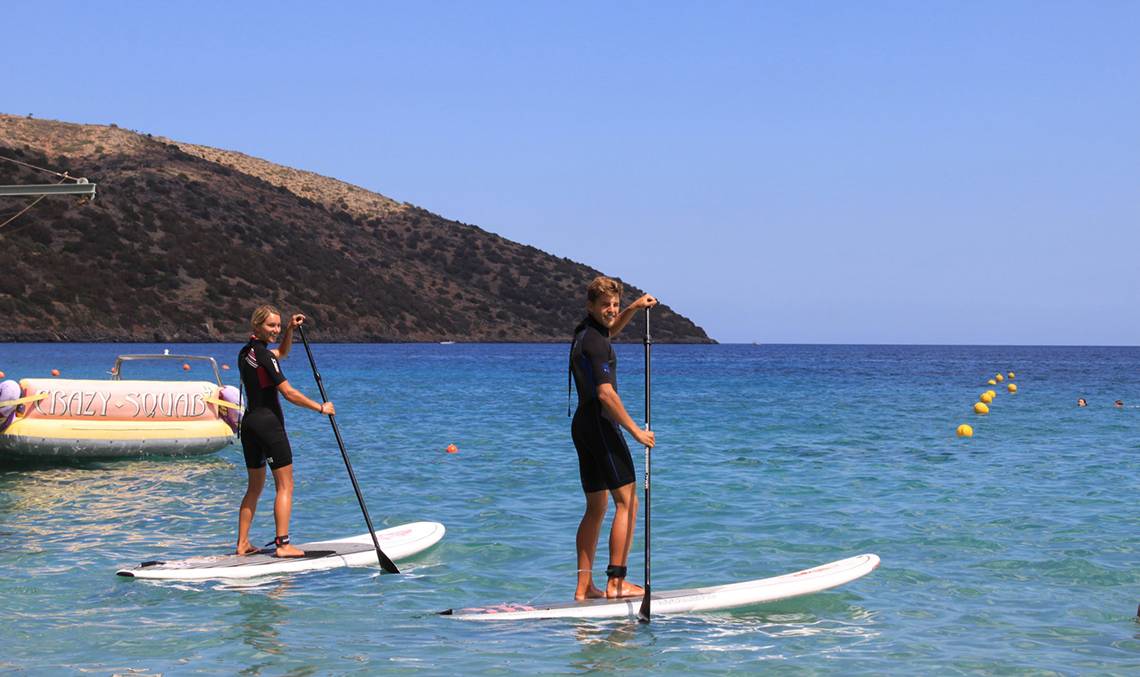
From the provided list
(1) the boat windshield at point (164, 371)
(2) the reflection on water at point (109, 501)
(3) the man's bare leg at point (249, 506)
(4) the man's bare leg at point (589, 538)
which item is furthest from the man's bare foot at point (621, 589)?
(1) the boat windshield at point (164, 371)

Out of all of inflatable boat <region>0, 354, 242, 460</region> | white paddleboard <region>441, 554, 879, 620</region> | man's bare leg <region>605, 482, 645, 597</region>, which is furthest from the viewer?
inflatable boat <region>0, 354, 242, 460</region>

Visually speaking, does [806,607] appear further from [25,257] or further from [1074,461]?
[25,257]

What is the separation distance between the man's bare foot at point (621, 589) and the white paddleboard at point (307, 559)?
9.27ft

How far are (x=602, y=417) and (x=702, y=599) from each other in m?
1.72

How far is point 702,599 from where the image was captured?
836cm

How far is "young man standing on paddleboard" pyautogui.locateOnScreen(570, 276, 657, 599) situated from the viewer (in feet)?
24.6

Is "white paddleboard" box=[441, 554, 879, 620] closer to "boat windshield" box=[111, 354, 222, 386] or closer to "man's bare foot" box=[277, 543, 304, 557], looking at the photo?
"man's bare foot" box=[277, 543, 304, 557]

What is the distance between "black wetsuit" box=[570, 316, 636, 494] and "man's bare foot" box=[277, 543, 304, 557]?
3.28 metres

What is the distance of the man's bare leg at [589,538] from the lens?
785 cm

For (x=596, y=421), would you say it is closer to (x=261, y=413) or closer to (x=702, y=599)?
(x=702, y=599)

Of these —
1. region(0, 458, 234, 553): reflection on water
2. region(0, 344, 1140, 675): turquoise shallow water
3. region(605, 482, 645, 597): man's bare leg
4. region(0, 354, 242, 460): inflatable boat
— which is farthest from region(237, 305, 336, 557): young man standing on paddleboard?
region(0, 354, 242, 460): inflatable boat

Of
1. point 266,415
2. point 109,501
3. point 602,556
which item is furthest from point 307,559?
point 109,501

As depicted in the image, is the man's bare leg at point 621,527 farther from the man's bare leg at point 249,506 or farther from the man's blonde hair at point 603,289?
the man's bare leg at point 249,506

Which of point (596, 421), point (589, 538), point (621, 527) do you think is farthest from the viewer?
point (589, 538)
